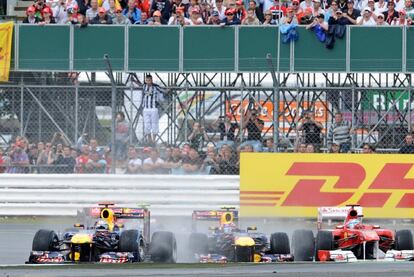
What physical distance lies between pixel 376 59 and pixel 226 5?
129 inches

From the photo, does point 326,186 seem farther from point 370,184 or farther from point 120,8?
point 120,8

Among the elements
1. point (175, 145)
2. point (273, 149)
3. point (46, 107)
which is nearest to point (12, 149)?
point (46, 107)

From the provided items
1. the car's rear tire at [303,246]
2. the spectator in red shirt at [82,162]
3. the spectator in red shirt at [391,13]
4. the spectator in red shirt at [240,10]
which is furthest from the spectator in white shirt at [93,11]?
the car's rear tire at [303,246]

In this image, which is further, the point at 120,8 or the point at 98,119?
the point at 120,8

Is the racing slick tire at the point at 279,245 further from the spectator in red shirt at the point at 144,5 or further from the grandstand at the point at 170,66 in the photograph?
the spectator in red shirt at the point at 144,5

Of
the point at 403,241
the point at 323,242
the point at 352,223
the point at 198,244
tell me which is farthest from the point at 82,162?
the point at 403,241

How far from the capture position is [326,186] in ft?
65.7

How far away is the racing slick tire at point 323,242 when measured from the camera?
14.7 m

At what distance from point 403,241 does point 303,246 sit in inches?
50.6

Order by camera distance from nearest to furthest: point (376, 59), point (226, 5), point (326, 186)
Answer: point (326, 186) → point (376, 59) → point (226, 5)

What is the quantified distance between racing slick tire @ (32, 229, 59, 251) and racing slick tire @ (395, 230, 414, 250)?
13.9ft

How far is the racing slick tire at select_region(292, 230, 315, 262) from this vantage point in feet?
48.5

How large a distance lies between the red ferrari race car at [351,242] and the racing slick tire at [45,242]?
9.72 feet

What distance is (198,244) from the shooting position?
14930 mm
